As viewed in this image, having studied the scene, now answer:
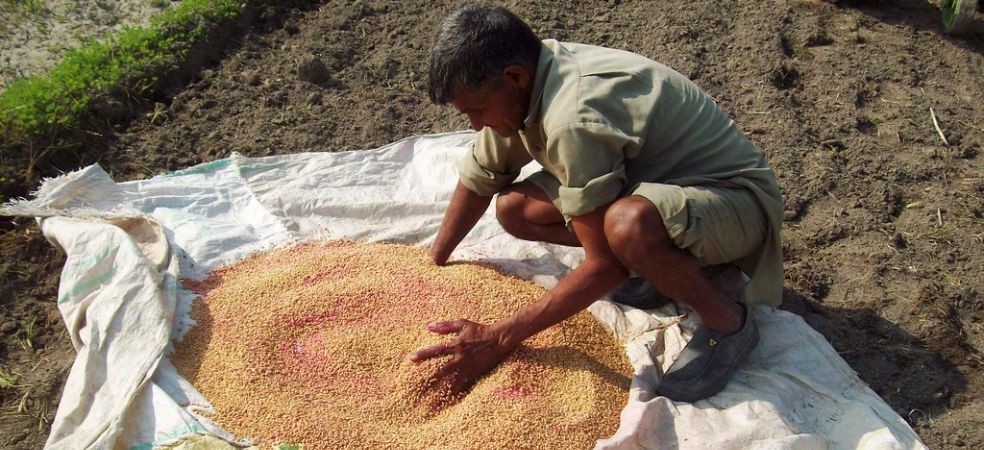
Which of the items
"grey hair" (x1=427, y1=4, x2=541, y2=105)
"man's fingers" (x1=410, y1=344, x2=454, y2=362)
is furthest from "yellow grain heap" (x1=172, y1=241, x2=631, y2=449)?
"grey hair" (x1=427, y1=4, x2=541, y2=105)

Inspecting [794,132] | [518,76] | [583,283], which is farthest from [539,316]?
[794,132]

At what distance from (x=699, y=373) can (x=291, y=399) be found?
3.87 ft

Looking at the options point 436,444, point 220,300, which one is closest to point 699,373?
point 436,444

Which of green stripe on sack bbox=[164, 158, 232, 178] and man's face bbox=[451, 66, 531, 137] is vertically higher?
man's face bbox=[451, 66, 531, 137]

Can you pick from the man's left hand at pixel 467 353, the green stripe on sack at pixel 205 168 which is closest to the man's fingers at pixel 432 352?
the man's left hand at pixel 467 353

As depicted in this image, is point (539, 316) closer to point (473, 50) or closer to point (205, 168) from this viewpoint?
point (473, 50)

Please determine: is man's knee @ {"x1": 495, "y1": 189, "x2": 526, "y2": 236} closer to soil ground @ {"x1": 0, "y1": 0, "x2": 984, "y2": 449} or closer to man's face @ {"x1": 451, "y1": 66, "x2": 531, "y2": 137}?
man's face @ {"x1": 451, "y1": 66, "x2": 531, "y2": 137}

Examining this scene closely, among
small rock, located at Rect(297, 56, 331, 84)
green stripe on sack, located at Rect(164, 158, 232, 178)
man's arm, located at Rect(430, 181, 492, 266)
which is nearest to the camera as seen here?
man's arm, located at Rect(430, 181, 492, 266)

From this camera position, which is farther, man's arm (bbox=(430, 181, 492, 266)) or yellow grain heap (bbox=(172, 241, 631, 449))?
man's arm (bbox=(430, 181, 492, 266))

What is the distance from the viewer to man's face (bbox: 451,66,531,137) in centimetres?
212

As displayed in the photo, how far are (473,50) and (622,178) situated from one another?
0.51 m

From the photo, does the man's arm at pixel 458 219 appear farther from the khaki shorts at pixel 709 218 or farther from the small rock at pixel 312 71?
the small rock at pixel 312 71

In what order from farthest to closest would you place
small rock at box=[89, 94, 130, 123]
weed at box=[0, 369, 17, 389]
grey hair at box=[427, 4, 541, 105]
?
small rock at box=[89, 94, 130, 123] → weed at box=[0, 369, 17, 389] → grey hair at box=[427, 4, 541, 105]

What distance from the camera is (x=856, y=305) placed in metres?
2.84
